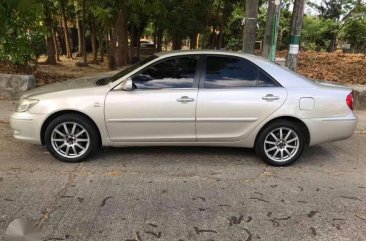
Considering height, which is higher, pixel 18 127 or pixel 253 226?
pixel 18 127

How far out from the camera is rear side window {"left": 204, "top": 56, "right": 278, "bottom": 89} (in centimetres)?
561

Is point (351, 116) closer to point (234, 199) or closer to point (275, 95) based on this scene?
point (275, 95)

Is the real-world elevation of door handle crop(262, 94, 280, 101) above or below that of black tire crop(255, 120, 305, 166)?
above

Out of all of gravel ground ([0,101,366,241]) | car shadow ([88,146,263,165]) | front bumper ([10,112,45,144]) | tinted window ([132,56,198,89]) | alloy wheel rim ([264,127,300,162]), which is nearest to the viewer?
gravel ground ([0,101,366,241])

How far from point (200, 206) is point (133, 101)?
1771 millimetres

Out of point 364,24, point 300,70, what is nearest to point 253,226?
point 300,70

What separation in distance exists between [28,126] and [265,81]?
3087 millimetres

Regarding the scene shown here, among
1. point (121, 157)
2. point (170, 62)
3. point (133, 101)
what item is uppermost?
point (170, 62)

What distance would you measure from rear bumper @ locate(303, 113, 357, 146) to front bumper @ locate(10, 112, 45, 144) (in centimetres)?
341

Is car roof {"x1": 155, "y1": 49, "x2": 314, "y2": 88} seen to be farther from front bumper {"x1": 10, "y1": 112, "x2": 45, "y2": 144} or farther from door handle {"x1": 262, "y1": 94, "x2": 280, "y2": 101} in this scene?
front bumper {"x1": 10, "y1": 112, "x2": 45, "y2": 144}

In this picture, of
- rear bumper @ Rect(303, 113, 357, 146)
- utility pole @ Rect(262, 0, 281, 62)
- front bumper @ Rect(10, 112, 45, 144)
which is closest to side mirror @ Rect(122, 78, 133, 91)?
front bumper @ Rect(10, 112, 45, 144)

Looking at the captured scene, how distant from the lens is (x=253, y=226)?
3906 millimetres

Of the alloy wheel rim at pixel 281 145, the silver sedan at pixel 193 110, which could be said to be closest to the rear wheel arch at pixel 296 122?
the silver sedan at pixel 193 110

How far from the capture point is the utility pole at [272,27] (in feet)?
26.0
